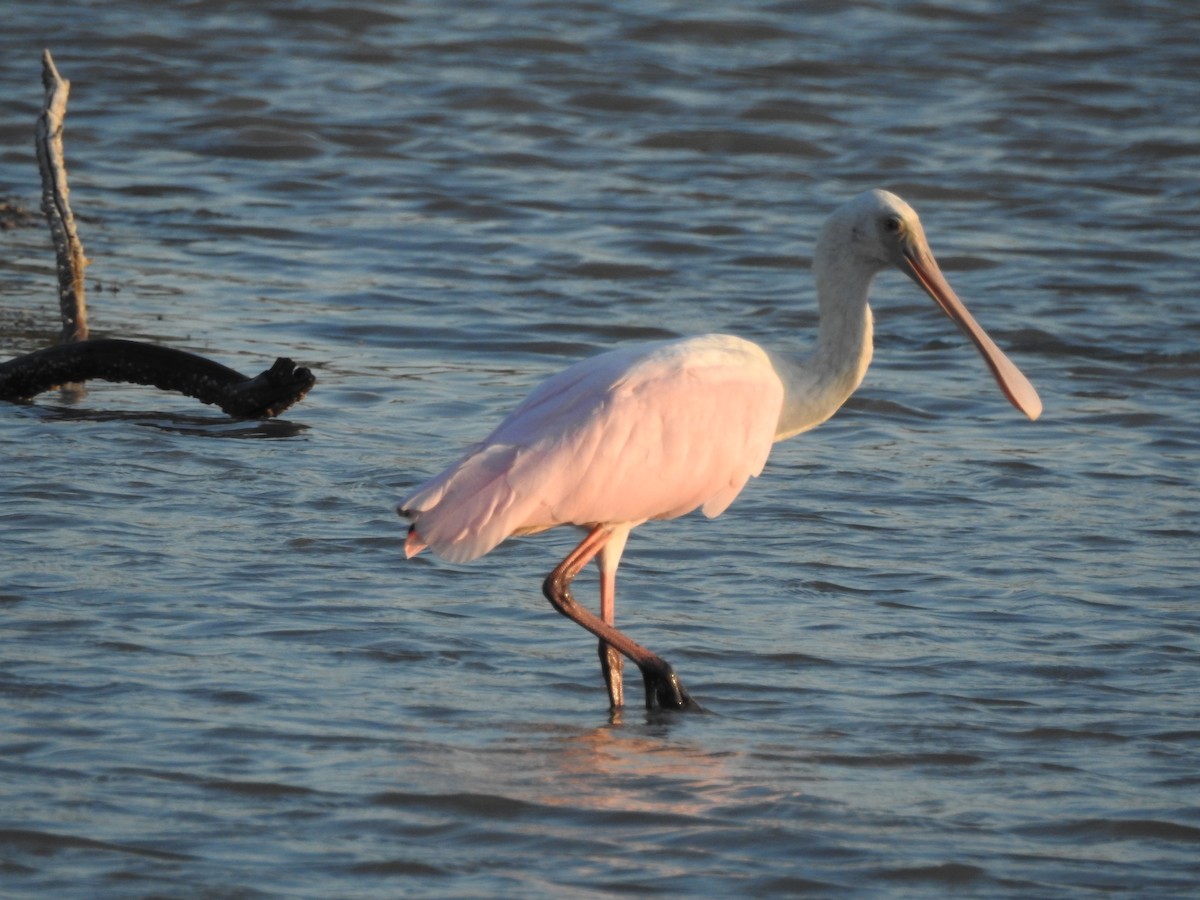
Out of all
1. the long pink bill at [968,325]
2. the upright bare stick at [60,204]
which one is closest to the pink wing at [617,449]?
the long pink bill at [968,325]

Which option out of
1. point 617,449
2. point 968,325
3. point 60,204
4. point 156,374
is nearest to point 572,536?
point 968,325

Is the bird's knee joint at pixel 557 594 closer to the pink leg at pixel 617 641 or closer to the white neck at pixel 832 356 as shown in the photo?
the pink leg at pixel 617 641

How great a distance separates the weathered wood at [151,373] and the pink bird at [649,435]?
9.38 ft

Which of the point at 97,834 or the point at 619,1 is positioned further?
the point at 619,1

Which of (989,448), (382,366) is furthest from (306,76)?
(989,448)

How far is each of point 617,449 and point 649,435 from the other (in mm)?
123

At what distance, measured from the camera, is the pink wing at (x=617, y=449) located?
5.72 m

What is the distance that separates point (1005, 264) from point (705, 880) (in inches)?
362

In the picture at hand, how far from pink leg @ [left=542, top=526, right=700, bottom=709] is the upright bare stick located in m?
4.01

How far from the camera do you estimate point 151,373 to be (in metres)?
8.74

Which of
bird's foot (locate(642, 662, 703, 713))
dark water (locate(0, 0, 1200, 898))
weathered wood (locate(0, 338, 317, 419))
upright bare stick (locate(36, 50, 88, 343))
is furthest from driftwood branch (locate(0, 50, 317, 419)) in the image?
bird's foot (locate(642, 662, 703, 713))

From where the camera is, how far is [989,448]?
9094 mm

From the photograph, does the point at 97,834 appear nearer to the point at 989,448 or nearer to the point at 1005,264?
the point at 989,448

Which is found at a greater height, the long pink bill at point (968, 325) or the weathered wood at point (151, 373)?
the long pink bill at point (968, 325)
